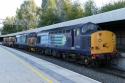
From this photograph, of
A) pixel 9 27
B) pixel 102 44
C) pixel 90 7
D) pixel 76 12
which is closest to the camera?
pixel 102 44

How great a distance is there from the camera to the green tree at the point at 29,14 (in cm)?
11931

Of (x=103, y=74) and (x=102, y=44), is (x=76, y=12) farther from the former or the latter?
(x=103, y=74)

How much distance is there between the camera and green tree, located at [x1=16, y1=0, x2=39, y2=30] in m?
119

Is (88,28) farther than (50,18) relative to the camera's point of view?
No

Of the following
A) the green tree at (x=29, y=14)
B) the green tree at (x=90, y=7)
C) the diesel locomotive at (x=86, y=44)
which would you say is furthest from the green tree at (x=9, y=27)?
the diesel locomotive at (x=86, y=44)

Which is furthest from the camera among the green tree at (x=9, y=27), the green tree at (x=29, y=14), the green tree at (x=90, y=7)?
the green tree at (x=9, y=27)

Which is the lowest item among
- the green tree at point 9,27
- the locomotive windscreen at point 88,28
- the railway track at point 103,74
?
the railway track at point 103,74

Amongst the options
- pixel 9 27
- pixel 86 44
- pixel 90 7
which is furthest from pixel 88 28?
pixel 9 27

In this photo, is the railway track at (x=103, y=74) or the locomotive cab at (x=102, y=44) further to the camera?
the locomotive cab at (x=102, y=44)

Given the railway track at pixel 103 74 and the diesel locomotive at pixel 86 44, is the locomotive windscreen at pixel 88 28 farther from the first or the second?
the railway track at pixel 103 74

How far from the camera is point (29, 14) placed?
11975 cm

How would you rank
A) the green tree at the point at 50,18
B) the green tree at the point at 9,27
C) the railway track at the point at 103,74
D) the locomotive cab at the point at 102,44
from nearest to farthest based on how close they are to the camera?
1. the railway track at the point at 103,74
2. the locomotive cab at the point at 102,44
3. the green tree at the point at 50,18
4. the green tree at the point at 9,27

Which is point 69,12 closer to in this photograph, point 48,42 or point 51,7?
point 51,7

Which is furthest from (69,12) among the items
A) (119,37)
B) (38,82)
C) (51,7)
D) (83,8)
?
(38,82)
